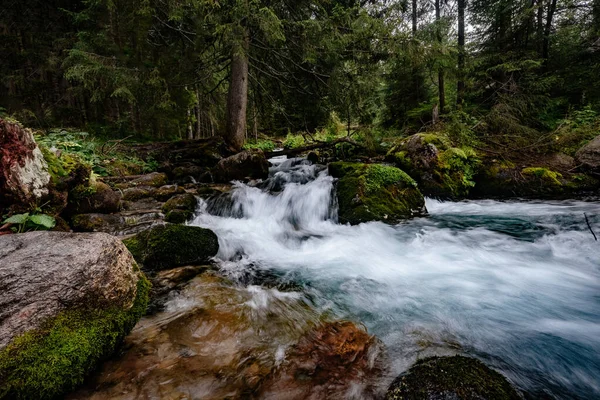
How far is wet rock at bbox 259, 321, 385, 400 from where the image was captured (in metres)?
2.00

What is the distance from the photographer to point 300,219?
20.9 ft

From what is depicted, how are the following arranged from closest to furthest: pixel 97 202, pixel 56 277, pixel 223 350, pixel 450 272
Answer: pixel 56 277, pixel 223 350, pixel 450 272, pixel 97 202

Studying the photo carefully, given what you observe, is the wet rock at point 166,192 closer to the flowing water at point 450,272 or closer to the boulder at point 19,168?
the flowing water at point 450,272

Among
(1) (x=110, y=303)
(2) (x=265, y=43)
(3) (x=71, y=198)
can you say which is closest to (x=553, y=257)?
(1) (x=110, y=303)

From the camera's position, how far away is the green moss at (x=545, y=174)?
24.8 ft

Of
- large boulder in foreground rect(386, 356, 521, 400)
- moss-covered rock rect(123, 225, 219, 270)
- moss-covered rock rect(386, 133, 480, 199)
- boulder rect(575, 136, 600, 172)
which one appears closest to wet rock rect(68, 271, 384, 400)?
large boulder in foreground rect(386, 356, 521, 400)

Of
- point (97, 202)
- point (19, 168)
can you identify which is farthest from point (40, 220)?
point (97, 202)

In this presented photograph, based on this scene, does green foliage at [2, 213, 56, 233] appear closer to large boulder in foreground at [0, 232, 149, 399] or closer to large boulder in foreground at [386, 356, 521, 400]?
large boulder in foreground at [0, 232, 149, 399]

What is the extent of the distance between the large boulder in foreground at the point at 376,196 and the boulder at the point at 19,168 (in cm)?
506

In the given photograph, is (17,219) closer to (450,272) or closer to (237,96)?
(450,272)

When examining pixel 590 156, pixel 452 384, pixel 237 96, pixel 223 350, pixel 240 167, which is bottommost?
pixel 223 350

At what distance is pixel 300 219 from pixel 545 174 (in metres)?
6.94

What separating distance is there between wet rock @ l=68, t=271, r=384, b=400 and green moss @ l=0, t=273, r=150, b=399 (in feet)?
0.60

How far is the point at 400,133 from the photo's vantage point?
1284 cm
